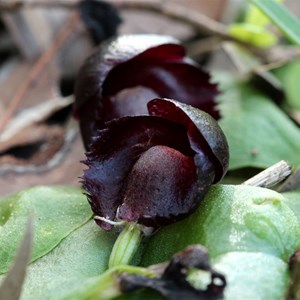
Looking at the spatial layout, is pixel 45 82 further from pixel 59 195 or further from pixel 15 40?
pixel 59 195

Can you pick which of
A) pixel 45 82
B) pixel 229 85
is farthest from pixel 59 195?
pixel 45 82

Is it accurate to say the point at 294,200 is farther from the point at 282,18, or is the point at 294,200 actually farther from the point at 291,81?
the point at 291,81

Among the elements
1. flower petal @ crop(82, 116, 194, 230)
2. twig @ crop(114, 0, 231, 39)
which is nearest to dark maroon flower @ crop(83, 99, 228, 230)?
flower petal @ crop(82, 116, 194, 230)

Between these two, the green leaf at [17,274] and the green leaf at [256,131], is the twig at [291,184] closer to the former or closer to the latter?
the green leaf at [256,131]

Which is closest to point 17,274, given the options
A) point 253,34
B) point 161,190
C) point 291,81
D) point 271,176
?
point 161,190

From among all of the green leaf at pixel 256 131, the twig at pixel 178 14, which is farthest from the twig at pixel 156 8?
the green leaf at pixel 256 131
